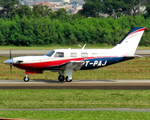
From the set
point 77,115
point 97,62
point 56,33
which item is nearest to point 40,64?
point 97,62

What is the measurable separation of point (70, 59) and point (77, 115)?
12499 millimetres

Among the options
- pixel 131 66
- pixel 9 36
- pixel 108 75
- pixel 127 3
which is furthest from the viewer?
pixel 127 3

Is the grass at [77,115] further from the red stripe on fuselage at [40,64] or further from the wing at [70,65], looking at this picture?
the wing at [70,65]

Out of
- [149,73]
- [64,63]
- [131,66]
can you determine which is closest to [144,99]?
[64,63]

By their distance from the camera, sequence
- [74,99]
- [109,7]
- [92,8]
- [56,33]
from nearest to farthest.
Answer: [74,99] < [56,33] < [109,7] < [92,8]

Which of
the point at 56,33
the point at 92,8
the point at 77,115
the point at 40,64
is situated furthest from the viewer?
the point at 92,8

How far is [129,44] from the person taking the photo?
26.5m

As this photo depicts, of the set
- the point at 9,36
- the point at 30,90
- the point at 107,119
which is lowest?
the point at 9,36

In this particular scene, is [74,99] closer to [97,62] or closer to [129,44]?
[97,62]

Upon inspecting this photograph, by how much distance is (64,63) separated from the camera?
25.0 meters

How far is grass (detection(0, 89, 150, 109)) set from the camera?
50.7ft

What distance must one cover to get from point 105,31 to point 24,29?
59.5ft

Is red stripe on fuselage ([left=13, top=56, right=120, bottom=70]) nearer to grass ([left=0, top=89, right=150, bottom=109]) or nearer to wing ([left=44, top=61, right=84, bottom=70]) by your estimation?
wing ([left=44, top=61, right=84, bottom=70])

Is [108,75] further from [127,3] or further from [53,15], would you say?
[127,3]
